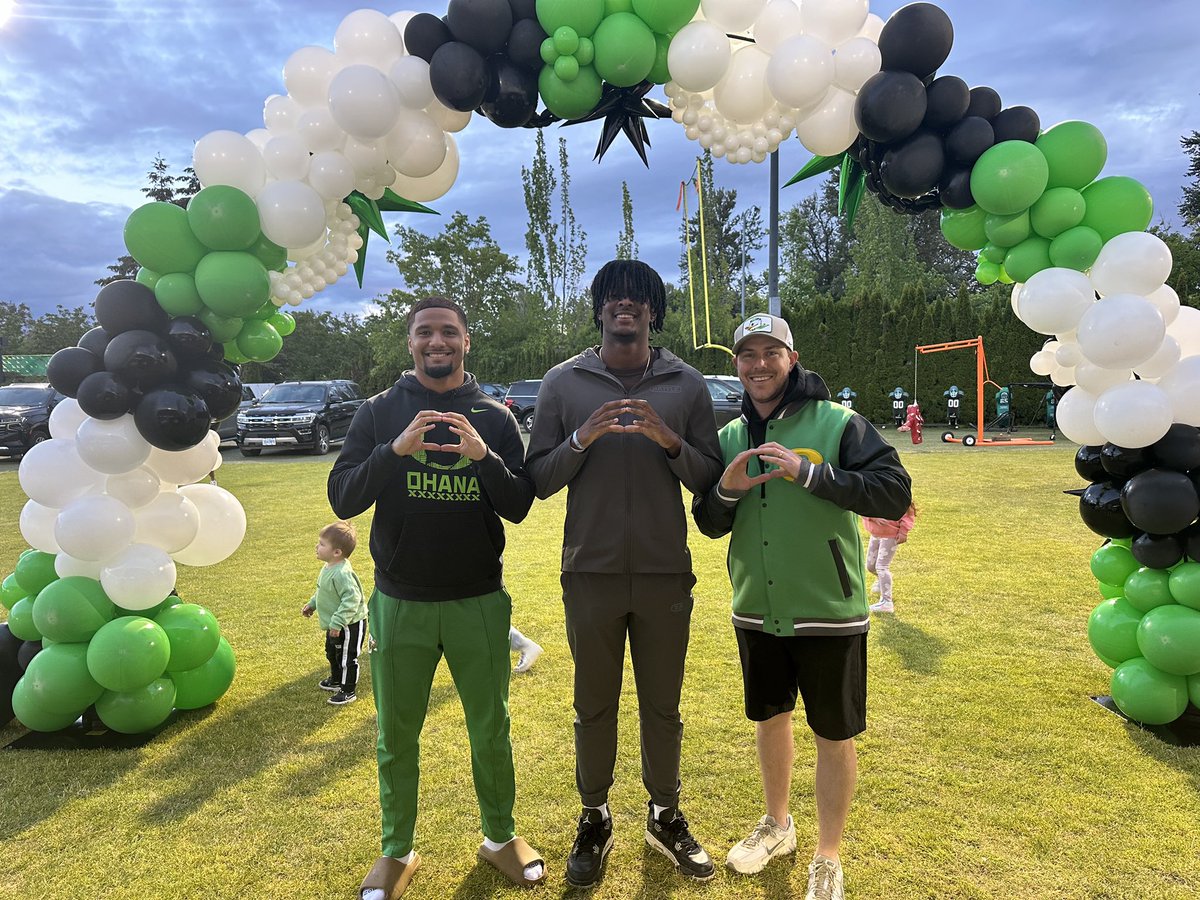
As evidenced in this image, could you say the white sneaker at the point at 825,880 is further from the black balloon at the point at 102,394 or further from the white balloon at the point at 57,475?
the white balloon at the point at 57,475

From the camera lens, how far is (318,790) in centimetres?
313

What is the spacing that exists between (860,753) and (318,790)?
255 cm

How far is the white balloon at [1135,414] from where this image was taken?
307 cm

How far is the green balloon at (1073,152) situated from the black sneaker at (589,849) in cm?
324

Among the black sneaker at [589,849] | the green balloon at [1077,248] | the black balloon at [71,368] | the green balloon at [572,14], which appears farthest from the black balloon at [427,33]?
the black sneaker at [589,849]

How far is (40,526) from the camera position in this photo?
3.50 m

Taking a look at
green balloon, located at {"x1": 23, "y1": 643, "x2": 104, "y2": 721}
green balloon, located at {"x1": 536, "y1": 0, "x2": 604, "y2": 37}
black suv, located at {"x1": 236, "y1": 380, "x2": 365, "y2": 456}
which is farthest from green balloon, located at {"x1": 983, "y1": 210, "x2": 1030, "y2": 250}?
black suv, located at {"x1": 236, "y1": 380, "x2": 365, "y2": 456}

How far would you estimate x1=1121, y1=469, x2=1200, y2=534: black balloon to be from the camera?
3.19 metres

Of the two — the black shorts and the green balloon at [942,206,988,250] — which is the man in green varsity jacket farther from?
the green balloon at [942,206,988,250]

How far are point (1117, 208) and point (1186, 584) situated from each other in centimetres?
182

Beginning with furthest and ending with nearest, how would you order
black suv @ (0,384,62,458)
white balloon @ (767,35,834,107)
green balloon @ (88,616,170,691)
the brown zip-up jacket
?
Answer: black suv @ (0,384,62,458)
green balloon @ (88,616,170,691)
white balloon @ (767,35,834,107)
the brown zip-up jacket

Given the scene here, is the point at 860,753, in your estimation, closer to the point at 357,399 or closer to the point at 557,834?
the point at 557,834

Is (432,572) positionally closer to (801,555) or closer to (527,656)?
(801,555)

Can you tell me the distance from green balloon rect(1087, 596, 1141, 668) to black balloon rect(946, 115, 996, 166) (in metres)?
2.48
